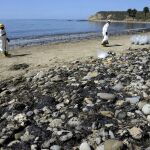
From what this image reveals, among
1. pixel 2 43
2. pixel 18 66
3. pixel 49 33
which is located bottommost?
pixel 49 33

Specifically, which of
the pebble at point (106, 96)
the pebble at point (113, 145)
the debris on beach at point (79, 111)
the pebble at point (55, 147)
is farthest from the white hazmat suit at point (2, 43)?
the pebble at point (113, 145)

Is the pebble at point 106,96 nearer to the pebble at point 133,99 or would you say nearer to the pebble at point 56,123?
the pebble at point 133,99

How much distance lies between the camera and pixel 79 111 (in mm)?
10094

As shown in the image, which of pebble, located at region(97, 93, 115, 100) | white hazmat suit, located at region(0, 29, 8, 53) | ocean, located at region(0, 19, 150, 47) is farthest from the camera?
ocean, located at region(0, 19, 150, 47)

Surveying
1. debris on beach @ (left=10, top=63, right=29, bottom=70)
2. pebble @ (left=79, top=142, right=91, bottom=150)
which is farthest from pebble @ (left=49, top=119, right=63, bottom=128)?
debris on beach @ (left=10, top=63, right=29, bottom=70)

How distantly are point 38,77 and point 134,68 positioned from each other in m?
3.46

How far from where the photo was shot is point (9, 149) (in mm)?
8453

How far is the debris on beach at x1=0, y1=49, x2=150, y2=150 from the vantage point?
847cm

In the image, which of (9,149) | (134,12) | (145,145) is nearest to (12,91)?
(9,149)

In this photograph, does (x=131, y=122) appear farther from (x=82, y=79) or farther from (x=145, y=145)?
(x=82, y=79)

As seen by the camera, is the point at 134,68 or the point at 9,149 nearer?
the point at 9,149

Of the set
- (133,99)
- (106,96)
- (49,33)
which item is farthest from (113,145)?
(49,33)

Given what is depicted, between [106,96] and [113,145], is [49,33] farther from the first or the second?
[113,145]

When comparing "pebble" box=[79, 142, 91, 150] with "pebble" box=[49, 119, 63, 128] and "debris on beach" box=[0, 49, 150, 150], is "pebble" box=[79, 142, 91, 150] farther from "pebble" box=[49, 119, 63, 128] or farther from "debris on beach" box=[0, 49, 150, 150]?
"pebble" box=[49, 119, 63, 128]
